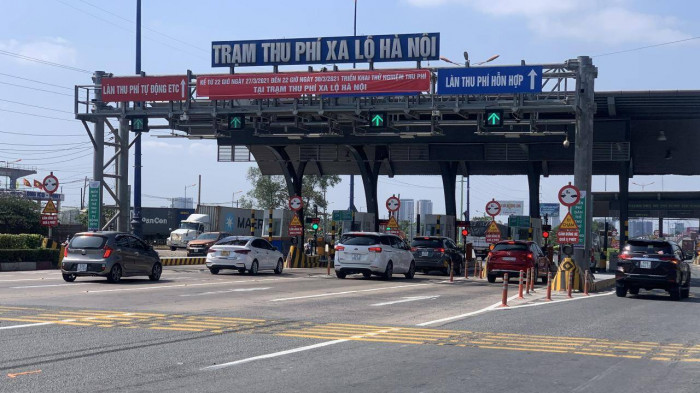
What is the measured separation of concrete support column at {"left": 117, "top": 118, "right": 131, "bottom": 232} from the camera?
114 ft

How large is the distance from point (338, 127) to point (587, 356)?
2593 cm

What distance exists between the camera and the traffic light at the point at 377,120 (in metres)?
31.9

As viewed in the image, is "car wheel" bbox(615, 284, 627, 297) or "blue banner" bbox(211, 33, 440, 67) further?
"blue banner" bbox(211, 33, 440, 67)

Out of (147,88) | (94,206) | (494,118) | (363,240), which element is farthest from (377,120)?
(94,206)

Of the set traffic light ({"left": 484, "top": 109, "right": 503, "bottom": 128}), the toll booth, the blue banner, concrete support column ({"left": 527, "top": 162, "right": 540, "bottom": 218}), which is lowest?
the toll booth

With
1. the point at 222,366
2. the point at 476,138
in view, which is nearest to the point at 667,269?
the point at 222,366

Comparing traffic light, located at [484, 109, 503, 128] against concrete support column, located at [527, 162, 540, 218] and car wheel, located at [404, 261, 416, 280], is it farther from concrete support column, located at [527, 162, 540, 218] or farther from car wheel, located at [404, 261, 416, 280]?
concrete support column, located at [527, 162, 540, 218]

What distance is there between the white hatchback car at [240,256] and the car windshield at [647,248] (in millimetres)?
13763

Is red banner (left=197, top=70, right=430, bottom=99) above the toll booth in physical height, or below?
above

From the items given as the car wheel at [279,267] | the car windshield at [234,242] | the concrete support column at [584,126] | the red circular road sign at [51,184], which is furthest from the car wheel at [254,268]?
the concrete support column at [584,126]

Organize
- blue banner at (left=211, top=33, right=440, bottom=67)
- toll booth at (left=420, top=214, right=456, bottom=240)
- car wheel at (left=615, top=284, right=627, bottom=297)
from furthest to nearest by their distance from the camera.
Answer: toll booth at (left=420, top=214, right=456, bottom=240), blue banner at (left=211, top=33, right=440, bottom=67), car wheel at (left=615, top=284, right=627, bottom=297)

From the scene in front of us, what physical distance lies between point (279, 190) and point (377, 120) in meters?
64.3

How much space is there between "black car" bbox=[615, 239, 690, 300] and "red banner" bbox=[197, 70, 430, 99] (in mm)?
10291

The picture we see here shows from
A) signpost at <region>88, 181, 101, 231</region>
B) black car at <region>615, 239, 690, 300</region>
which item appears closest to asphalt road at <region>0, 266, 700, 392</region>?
black car at <region>615, 239, 690, 300</region>
